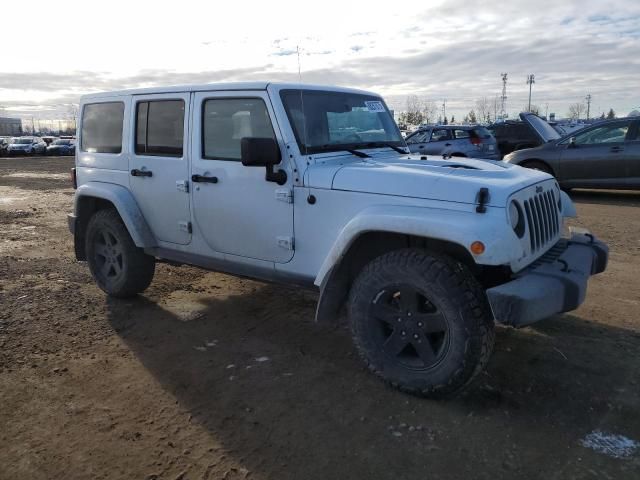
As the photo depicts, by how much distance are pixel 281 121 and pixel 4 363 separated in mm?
2677

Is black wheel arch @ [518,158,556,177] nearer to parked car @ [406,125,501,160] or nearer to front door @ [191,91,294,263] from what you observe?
parked car @ [406,125,501,160]

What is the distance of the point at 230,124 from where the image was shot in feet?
13.8

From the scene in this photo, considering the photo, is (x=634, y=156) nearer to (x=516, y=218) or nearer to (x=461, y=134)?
(x=461, y=134)

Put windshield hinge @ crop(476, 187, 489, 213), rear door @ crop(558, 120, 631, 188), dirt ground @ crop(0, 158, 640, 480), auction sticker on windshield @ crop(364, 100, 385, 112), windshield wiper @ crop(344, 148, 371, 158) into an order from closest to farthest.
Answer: dirt ground @ crop(0, 158, 640, 480), windshield hinge @ crop(476, 187, 489, 213), windshield wiper @ crop(344, 148, 371, 158), auction sticker on windshield @ crop(364, 100, 385, 112), rear door @ crop(558, 120, 631, 188)

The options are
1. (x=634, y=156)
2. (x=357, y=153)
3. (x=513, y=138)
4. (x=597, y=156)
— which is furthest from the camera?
(x=513, y=138)

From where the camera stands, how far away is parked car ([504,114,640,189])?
10258 mm

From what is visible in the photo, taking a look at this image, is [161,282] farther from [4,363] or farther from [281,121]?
[281,121]

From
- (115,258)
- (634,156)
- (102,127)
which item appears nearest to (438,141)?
(634,156)

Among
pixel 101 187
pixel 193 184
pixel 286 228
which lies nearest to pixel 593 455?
pixel 286 228

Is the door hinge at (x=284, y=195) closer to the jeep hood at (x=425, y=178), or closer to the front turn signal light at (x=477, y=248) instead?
the jeep hood at (x=425, y=178)

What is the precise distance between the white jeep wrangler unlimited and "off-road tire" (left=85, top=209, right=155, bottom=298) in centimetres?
2

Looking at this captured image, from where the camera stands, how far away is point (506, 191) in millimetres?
3135

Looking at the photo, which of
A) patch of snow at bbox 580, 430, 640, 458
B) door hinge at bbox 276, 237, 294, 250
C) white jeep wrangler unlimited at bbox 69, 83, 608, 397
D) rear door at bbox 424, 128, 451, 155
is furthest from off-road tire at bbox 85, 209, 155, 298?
rear door at bbox 424, 128, 451, 155

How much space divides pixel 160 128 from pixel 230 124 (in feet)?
2.72
